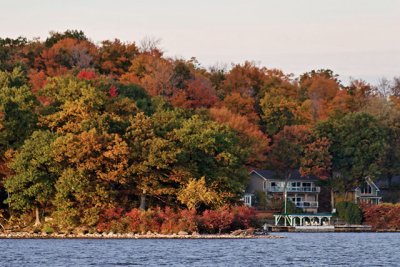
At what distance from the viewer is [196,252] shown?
71.0 meters

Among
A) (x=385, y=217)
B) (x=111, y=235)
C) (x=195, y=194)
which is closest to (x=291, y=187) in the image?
(x=385, y=217)

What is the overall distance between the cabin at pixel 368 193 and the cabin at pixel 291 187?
480 centimetres

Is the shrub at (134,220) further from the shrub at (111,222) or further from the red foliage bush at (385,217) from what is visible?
the red foliage bush at (385,217)

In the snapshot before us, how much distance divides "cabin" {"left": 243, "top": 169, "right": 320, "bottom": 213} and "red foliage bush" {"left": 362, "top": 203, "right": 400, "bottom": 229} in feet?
38.5

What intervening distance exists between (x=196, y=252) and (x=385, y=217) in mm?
53813

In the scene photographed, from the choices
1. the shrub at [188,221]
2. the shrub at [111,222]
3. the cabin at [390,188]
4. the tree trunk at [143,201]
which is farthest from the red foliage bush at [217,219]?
the cabin at [390,188]

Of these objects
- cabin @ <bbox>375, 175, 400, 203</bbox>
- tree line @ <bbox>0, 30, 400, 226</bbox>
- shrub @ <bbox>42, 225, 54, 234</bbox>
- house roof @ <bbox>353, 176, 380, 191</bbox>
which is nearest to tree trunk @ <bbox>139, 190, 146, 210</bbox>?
tree line @ <bbox>0, 30, 400, 226</bbox>

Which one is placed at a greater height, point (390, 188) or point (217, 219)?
point (390, 188)

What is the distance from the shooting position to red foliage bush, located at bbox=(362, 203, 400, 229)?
12062 cm

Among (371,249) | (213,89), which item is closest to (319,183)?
(213,89)

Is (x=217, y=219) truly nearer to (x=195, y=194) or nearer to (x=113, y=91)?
(x=195, y=194)

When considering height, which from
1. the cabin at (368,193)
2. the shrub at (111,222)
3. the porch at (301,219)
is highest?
the cabin at (368,193)

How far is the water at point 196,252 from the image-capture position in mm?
63156

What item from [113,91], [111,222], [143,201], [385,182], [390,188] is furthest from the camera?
[385,182]
